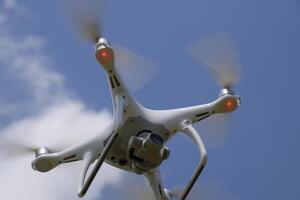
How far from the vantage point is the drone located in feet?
46.0

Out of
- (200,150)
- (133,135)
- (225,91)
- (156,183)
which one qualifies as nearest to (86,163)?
(133,135)

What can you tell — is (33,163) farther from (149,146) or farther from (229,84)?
(229,84)

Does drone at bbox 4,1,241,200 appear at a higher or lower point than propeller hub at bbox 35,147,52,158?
lower

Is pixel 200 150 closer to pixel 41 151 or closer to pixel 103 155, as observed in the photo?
pixel 103 155

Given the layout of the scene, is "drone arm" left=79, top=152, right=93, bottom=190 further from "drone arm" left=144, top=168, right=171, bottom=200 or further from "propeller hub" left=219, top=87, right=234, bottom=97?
"propeller hub" left=219, top=87, right=234, bottom=97

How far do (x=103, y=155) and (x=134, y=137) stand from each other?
1.08m

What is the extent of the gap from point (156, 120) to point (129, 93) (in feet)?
2.65

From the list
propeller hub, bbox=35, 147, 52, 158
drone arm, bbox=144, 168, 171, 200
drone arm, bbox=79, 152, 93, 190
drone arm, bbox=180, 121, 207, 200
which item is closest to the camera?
drone arm, bbox=180, 121, 207, 200

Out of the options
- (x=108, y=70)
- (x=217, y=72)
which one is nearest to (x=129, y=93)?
(x=108, y=70)

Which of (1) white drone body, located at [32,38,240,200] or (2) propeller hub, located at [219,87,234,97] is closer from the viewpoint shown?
(1) white drone body, located at [32,38,240,200]

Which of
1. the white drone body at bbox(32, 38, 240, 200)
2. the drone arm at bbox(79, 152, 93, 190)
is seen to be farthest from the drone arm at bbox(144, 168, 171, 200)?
the drone arm at bbox(79, 152, 93, 190)

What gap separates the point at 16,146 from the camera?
1576cm

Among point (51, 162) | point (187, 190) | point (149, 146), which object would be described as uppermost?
point (51, 162)

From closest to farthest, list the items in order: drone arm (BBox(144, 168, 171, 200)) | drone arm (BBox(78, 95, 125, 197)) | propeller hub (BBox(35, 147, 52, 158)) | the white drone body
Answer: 1. drone arm (BBox(78, 95, 125, 197))
2. the white drone body
3. propeller hub (BBox(35, 147, 52, 158))
4. drone arm (BBox(144, 168, 171, 200))
